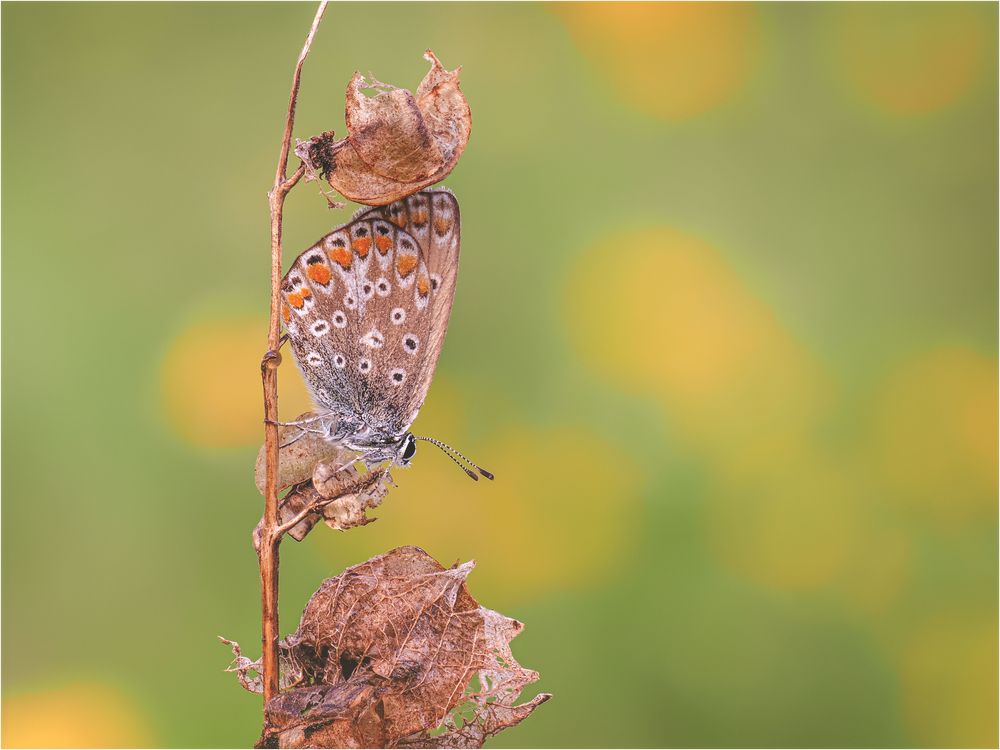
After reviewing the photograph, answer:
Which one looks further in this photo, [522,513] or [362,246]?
[522,513]

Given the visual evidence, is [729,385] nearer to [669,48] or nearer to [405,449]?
[669,48]

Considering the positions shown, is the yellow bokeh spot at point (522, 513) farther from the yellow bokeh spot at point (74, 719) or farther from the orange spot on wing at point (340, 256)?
the orange spot on wing at point (340, 256)

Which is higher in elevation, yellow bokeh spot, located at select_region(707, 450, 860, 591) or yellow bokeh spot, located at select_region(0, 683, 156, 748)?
yellow bokeh spot, located at select_region(707, 450, 860, 591)

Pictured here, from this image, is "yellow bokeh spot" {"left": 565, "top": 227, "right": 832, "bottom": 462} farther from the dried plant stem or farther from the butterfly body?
the dried plant stem

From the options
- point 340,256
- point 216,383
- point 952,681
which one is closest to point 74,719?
point 216,383

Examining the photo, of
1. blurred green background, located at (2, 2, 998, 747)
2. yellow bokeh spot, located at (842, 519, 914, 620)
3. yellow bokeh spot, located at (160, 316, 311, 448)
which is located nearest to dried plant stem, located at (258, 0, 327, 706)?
blurred green background, located at (2, 2, 998, 747)

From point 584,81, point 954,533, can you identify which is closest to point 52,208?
point 584,81

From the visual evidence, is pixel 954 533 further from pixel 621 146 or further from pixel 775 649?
pixel 621 146
